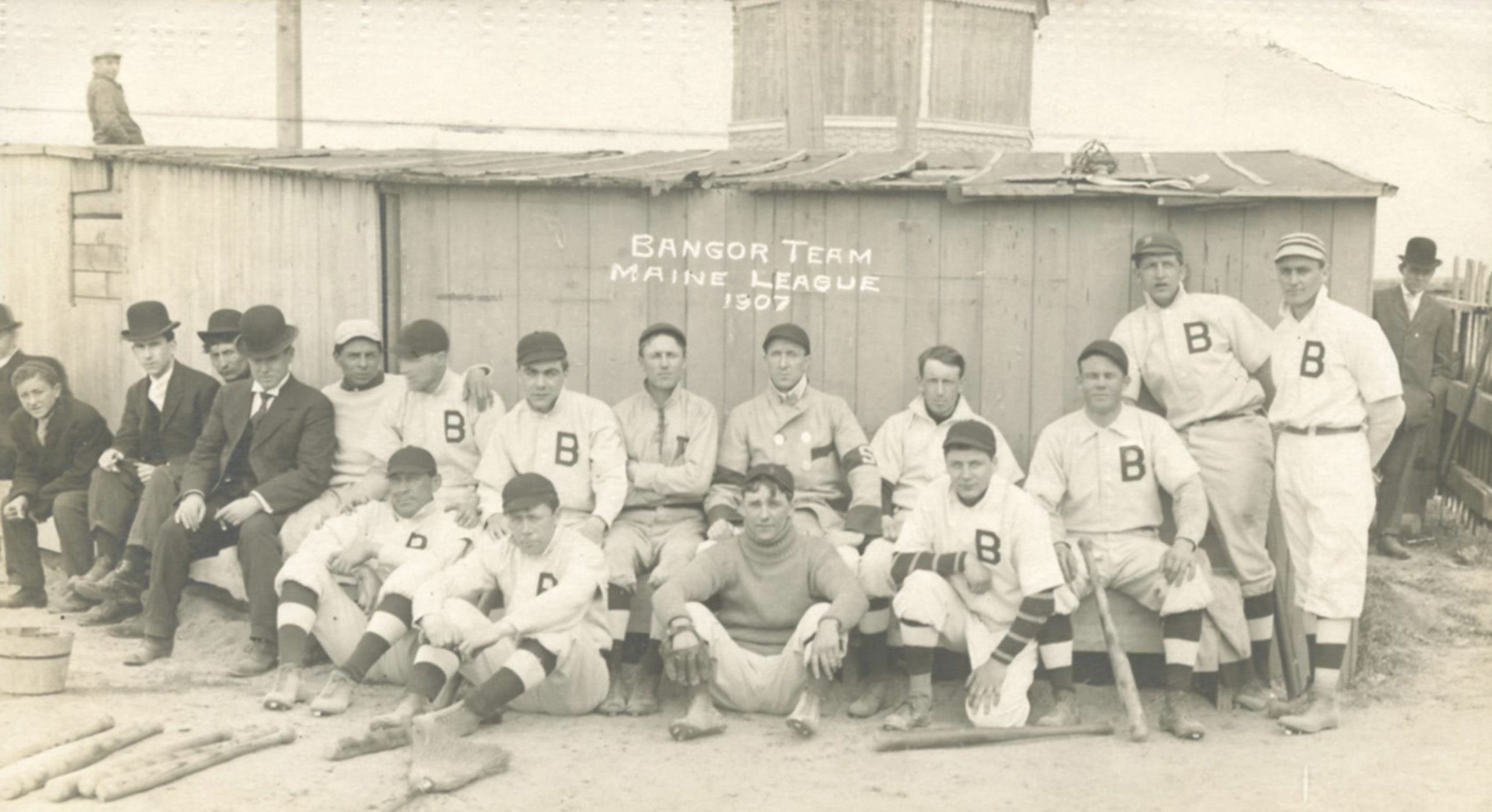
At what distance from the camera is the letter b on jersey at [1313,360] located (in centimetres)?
630

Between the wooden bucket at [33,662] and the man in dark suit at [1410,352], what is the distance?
7.54 meters

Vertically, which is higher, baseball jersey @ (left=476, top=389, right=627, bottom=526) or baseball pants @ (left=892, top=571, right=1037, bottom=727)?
baseball jersey @ (left=476, top=389, right=627, bottom=526)

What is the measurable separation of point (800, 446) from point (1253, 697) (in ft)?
7.58

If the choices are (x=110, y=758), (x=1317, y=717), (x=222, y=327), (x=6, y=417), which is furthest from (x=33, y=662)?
(x=1317, y=717)

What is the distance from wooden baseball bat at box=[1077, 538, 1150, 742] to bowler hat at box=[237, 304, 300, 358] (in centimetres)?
399

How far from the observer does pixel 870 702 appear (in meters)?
6.36

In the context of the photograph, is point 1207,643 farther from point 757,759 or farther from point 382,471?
point 382,471

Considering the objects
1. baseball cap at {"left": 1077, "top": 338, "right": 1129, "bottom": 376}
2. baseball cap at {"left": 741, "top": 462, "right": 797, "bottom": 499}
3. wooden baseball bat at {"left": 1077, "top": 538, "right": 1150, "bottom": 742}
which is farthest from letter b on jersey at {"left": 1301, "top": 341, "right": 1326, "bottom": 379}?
A: baseball cap at {"left": 741, "top": 462, "right": 797, "bottom": 499}

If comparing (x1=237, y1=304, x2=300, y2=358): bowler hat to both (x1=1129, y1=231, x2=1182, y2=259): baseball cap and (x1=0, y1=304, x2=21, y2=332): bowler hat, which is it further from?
(x1=1129, y1=231, x2=1182, y2=259): baseball cap

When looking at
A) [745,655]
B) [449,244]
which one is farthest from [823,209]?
[745,655]

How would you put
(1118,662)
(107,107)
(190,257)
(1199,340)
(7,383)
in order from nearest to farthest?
(1118,662), (1199,340), (7,383), (190,257), (107,107)

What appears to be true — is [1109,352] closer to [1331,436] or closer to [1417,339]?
[1331,436]

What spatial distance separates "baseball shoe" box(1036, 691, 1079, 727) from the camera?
19.9 feet

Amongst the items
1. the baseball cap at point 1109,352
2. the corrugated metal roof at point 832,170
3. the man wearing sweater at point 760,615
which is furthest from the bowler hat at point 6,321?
the baseball cap at point 1109,352
